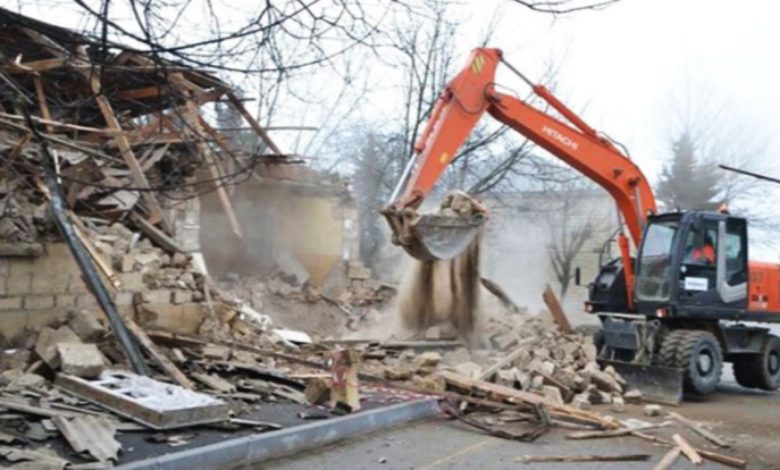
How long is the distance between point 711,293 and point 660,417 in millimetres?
3009

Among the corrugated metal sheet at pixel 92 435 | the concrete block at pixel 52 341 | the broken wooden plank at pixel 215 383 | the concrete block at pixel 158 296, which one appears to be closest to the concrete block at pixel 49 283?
the concrete block at pixel 52 341

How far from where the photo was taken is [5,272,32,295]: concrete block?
9.29 m

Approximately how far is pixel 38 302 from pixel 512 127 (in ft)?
25.6

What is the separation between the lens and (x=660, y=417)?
1012cm

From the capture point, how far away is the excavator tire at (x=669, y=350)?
11.6 meters

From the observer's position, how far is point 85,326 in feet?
31.0

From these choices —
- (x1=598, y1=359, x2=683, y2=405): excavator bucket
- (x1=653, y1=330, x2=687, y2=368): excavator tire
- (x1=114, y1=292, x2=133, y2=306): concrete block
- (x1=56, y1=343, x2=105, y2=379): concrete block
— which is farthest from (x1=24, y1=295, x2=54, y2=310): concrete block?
(x1=653, y1=330, x2=687, y2=368): excavator tire

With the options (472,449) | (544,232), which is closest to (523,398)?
(472,449)

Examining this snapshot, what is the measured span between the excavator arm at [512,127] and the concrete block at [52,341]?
4.52 meters

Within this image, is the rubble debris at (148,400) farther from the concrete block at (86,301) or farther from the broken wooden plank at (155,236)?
the broken wooden plank at (155,236)

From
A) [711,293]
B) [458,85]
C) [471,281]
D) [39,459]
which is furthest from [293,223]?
[39,459]

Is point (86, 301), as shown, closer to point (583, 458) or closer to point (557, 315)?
point (583, 458)

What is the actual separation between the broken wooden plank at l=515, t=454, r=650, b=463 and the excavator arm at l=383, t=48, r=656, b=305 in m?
4.32

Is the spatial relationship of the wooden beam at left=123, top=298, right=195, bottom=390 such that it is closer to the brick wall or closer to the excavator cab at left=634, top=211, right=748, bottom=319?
the brick wall
